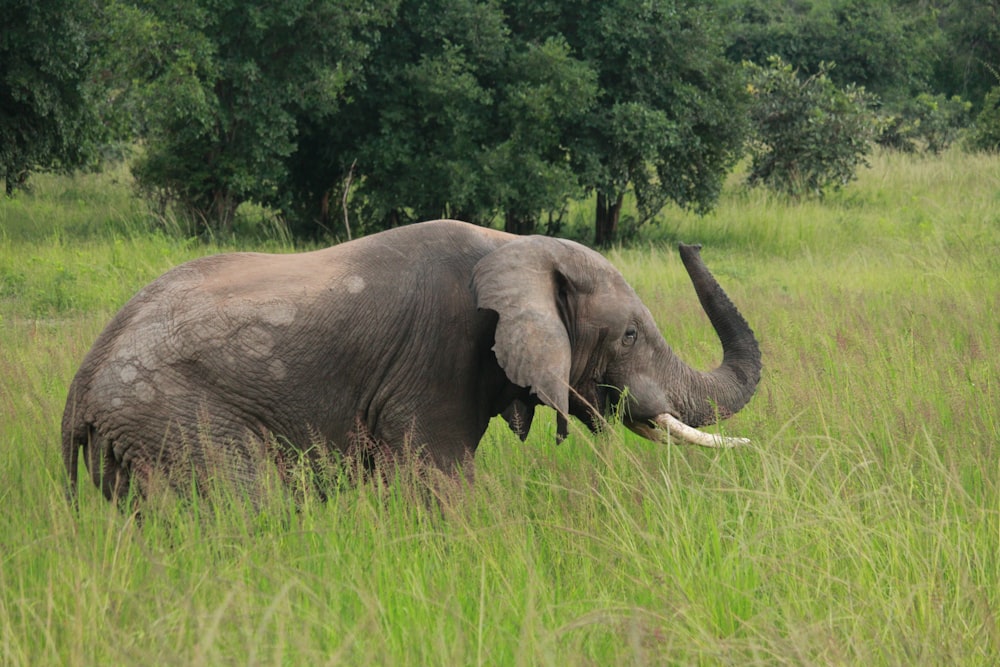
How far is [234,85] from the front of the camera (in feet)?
52.8

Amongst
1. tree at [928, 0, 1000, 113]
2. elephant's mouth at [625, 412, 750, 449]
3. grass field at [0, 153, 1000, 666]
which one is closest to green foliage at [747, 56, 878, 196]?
grass field at [0, 153, 1000, 666]

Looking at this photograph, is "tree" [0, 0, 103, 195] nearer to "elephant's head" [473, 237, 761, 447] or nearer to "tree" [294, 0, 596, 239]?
"tree" [294, 0, 596, 239]

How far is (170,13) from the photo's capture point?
49.9ft

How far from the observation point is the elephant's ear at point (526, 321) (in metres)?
4.41

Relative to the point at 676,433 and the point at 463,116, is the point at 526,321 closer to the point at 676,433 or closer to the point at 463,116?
the point at 676,433

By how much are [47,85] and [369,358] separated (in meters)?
10.2

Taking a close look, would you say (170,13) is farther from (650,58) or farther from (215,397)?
(215,397)

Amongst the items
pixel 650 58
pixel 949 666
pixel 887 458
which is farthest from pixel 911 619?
pixel 650 58

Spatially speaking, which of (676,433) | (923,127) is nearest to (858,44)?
(923,127)

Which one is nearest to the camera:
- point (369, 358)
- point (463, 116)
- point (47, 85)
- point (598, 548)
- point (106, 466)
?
point (598, 548)

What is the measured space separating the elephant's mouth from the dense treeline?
1060cm

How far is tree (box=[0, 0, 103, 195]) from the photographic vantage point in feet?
42.2

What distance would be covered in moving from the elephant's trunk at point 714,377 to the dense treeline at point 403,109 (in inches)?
409

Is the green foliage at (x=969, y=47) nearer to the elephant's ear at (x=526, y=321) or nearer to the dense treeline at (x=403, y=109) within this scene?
the dense treeline at (x=403, y=109)
